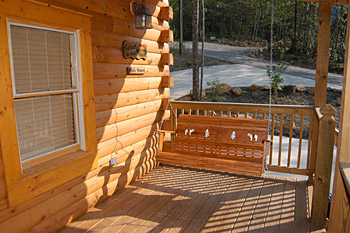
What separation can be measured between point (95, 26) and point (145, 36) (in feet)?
3.29

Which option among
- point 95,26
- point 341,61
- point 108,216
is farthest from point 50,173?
point 341,61

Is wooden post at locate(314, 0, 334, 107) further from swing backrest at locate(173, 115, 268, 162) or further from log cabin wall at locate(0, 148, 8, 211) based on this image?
log cabin wall at locate(0, 148, 8, 211)

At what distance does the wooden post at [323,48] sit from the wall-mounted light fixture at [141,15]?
206 centimetres

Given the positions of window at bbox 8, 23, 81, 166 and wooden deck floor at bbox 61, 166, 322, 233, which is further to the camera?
wooden deck floor at bbox 61, 166, 322, 233

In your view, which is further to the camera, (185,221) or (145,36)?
(145,36)

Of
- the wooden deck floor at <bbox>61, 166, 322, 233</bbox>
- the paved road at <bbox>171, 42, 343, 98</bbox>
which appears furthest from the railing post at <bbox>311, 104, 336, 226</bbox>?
the paved road at <bbox>171, 42, 343, 98</bbox>

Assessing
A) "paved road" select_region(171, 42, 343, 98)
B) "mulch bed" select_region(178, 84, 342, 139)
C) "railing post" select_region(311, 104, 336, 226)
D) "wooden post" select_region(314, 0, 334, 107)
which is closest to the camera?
"railing post" select_region(311, 104, 336, 226)

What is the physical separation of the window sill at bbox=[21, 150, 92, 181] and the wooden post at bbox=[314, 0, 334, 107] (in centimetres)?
289

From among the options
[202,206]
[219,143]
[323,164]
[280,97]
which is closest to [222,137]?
[219,143]

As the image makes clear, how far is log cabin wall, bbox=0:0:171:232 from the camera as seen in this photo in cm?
251

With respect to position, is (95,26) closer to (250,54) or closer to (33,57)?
(33,57)

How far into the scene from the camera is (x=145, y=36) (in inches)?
150

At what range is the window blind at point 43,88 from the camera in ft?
7.46

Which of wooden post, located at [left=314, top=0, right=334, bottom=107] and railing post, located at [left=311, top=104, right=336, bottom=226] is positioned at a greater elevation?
wooden post, located at [left=314, top=0, right=334, bottom=107]
